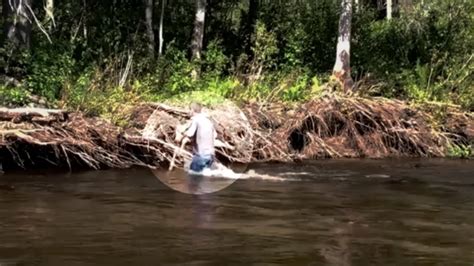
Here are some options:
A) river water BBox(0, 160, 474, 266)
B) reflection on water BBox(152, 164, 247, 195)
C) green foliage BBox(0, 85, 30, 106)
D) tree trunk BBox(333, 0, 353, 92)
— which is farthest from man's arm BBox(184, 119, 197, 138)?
tree trunk BBox(333, 0, 353, 92)

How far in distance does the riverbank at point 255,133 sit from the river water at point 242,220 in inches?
27.0

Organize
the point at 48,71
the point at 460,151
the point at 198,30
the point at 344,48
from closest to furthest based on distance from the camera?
A: the point at 48,71 < the point at 460,151 < the point at 344,48 < the point at 198,30

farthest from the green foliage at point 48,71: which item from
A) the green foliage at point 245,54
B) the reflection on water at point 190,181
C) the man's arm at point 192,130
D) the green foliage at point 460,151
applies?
the green foliage at point 460,151

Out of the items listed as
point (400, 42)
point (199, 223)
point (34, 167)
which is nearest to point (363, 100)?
point (400, 42)

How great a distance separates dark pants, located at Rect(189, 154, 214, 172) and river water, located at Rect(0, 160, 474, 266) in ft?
3.36

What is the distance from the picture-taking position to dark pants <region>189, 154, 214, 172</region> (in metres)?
16.8

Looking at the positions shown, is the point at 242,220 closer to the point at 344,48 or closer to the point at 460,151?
the point at 460,151

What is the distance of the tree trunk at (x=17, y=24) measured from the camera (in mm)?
22453

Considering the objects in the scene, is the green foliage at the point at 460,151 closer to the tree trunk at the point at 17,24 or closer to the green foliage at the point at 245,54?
the green foliage at the point at 245,54

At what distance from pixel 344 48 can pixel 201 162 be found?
8.68m

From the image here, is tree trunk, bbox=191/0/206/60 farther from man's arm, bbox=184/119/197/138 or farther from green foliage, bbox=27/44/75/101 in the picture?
man's arm, bbox=184/119/197/138

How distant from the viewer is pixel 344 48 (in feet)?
78.5

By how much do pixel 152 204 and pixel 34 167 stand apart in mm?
5165

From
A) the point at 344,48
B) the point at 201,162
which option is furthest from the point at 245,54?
the point at 201,162
